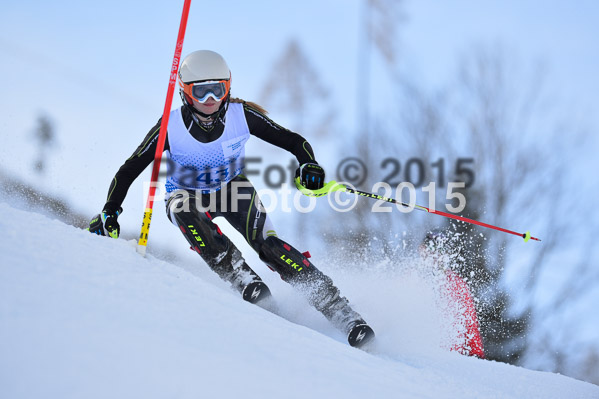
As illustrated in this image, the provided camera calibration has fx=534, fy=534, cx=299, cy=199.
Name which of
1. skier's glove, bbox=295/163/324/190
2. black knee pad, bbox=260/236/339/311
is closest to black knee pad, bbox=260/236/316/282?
black knee pad, bbox=260/236/339/311

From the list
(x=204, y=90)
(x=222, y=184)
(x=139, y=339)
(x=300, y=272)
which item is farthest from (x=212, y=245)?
(x=139, y=339)

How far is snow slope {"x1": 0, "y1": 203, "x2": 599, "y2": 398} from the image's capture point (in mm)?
1496

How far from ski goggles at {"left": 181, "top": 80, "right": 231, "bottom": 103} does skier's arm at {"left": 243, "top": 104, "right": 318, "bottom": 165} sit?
34 cm

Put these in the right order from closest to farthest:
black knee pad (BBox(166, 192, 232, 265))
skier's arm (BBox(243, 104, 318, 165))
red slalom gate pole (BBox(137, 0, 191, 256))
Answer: red slalom gate pole (BBox(137, 0, 191, 256))
black knee pad (BBox(166, 192, 232, 265))
skier's arm (BBox(243, 104, 318, 165))

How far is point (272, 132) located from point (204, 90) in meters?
0.60

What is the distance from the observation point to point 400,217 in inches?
422

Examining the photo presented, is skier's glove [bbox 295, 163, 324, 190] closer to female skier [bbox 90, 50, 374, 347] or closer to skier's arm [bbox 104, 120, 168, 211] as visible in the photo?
female skier [bbox 90, 50, 374, 347]

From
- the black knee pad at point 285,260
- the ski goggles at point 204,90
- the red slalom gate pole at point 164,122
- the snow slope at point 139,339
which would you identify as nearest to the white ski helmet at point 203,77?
the ski goggles at point 204,90

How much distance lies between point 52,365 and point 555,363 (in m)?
11.0

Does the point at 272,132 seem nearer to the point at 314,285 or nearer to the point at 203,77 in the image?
the point at 203,77

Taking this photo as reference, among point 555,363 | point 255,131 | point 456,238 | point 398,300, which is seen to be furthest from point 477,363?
point 555,363

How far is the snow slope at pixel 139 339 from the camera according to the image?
4.91 ft

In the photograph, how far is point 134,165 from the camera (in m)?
3.41

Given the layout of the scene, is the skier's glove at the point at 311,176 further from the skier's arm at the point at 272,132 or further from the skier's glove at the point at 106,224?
the skier's glove at the point at 106,224
